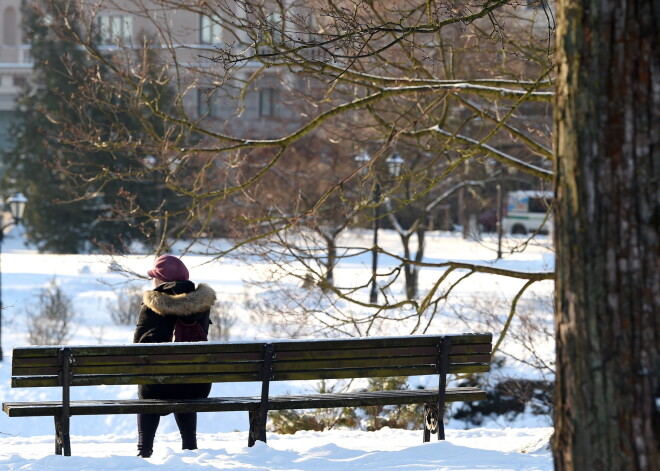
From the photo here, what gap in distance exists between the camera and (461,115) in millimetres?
27172

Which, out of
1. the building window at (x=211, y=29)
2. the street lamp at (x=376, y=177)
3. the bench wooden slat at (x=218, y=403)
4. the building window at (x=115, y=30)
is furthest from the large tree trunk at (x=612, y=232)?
the building window at (x=115, y=30)

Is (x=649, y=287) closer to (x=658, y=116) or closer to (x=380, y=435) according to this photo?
(x=658, y=116)

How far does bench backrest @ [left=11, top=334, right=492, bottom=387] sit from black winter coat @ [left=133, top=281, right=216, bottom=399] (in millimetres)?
256

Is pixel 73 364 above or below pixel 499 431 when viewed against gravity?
above

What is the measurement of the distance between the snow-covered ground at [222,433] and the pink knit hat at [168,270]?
1115 millimetres

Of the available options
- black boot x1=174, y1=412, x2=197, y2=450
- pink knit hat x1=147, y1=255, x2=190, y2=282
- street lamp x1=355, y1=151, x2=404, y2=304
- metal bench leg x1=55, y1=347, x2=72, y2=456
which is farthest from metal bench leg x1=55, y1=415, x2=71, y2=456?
street lamp x1=355, y1=151, x2=404, y2=304

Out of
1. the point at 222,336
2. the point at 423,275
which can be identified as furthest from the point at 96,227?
the point at 222,336

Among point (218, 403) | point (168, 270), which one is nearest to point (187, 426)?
point (218, 403)

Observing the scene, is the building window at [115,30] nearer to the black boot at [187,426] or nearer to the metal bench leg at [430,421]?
the black boot at [187,426]

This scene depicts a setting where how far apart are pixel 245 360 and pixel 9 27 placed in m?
57.7

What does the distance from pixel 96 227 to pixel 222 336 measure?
63.0ft

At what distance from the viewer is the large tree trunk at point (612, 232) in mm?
3414

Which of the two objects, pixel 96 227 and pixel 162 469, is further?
pixel 96 227

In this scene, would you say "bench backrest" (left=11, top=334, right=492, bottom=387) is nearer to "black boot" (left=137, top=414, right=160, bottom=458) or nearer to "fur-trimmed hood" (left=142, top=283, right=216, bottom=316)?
"fur-trimmed hood" (left=142, top=283, right=216, bottom=316)
